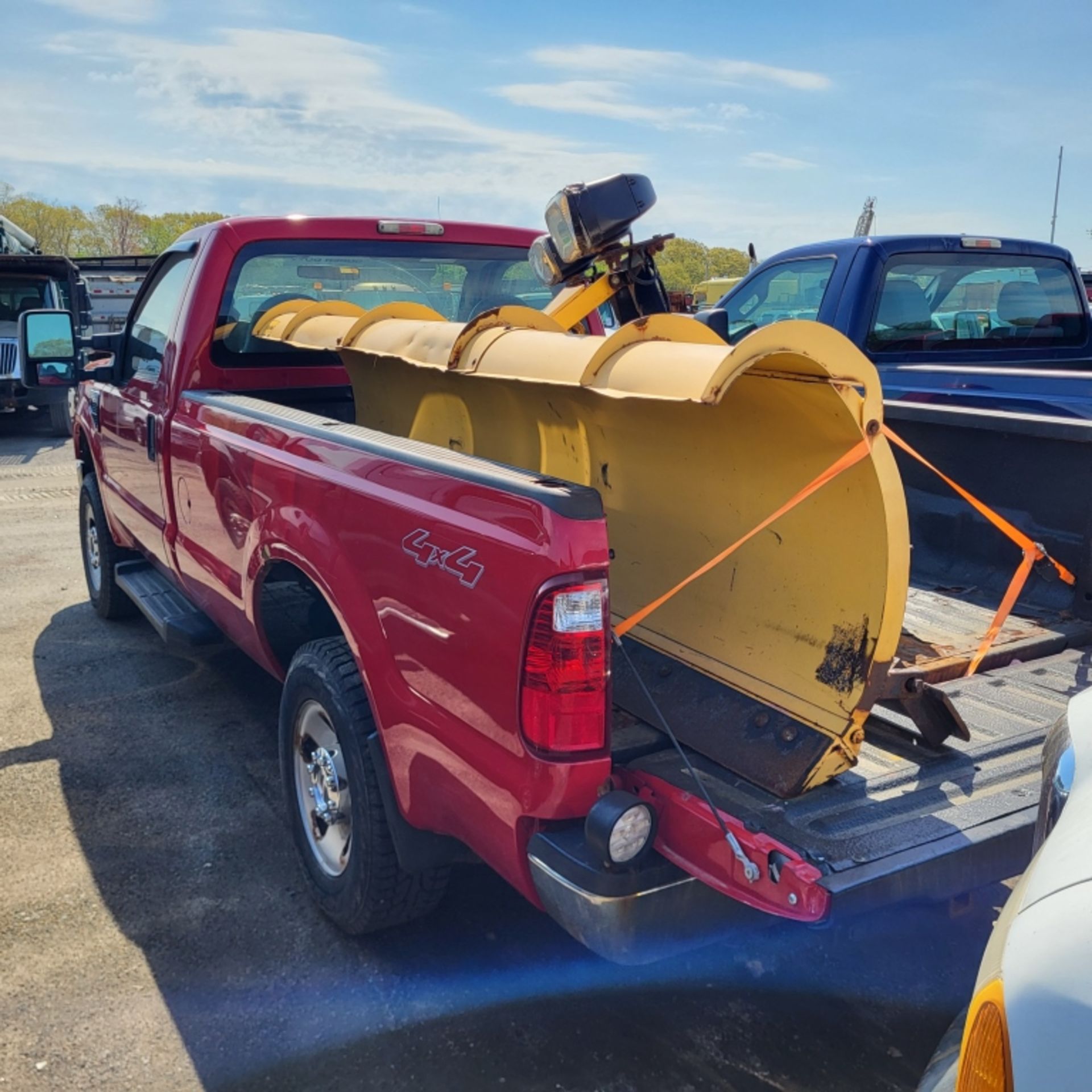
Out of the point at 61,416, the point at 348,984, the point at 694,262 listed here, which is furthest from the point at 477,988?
the point at 694,262

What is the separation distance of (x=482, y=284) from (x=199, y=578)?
1.84 m

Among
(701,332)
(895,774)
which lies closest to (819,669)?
(895,774)

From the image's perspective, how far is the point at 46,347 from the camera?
507 cm

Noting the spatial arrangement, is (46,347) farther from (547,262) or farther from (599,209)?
(599,209)

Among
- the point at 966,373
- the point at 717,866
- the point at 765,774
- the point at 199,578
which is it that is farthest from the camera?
the point at 966,373

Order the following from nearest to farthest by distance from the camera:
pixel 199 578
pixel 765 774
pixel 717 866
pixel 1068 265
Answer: pixel 717 866 → pixel 765 774 → pixel 199 578 → pixel 1068 265

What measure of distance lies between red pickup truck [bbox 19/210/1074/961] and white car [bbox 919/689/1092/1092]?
1.47ft

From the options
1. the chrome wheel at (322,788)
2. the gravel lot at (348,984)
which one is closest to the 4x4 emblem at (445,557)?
the chrome wheel at (322,788)

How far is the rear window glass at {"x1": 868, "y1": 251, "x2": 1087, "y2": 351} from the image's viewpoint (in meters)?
5.51

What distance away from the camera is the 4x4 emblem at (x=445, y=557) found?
2314 mm

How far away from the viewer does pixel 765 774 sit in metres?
2.51

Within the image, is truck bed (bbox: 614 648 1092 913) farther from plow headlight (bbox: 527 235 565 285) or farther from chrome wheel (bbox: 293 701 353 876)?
plow headlight (bbox: 527 235 565 285)

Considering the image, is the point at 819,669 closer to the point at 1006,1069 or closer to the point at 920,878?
the point at 920,878

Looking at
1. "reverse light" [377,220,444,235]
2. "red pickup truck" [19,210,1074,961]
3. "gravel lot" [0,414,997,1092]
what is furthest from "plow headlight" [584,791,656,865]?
"reverse light" [377,220,444,235]
